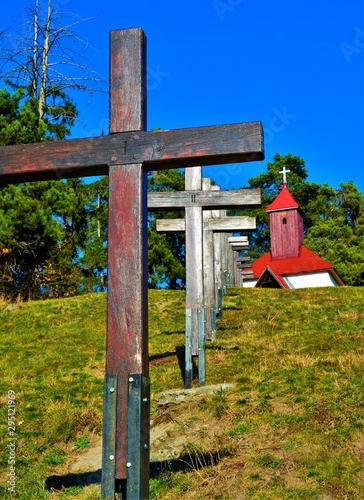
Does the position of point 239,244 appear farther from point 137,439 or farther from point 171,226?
point 137,439

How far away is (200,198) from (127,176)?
5.88m

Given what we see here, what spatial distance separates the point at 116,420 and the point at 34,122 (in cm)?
1844

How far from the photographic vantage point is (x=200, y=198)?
416 inches

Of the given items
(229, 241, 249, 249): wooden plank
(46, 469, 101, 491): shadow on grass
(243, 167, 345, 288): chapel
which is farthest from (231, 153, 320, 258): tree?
(46, 469, 101, 491): shadow on grass

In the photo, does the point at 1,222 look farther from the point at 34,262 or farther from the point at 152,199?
the point at 152,199

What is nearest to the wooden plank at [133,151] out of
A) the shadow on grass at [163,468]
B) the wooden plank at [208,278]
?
the shadow on grass at [163,468]

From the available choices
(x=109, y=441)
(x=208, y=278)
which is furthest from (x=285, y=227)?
(x=109, y=441)

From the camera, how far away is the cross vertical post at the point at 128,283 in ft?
13.9

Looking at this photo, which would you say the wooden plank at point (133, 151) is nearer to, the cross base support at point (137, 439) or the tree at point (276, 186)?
the cross base support at point (137, 439)

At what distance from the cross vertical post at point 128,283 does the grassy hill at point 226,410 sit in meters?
0.81

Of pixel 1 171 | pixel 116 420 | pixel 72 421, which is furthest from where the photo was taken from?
pixel 72 421

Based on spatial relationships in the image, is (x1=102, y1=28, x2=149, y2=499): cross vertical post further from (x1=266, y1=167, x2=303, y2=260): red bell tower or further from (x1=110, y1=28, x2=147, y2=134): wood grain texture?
(x1=266, y1=167, x2=303, y2=260): red bell tower

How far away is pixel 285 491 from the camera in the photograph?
530 cm

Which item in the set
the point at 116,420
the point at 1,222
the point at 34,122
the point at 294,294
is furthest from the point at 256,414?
the point at 34,122
